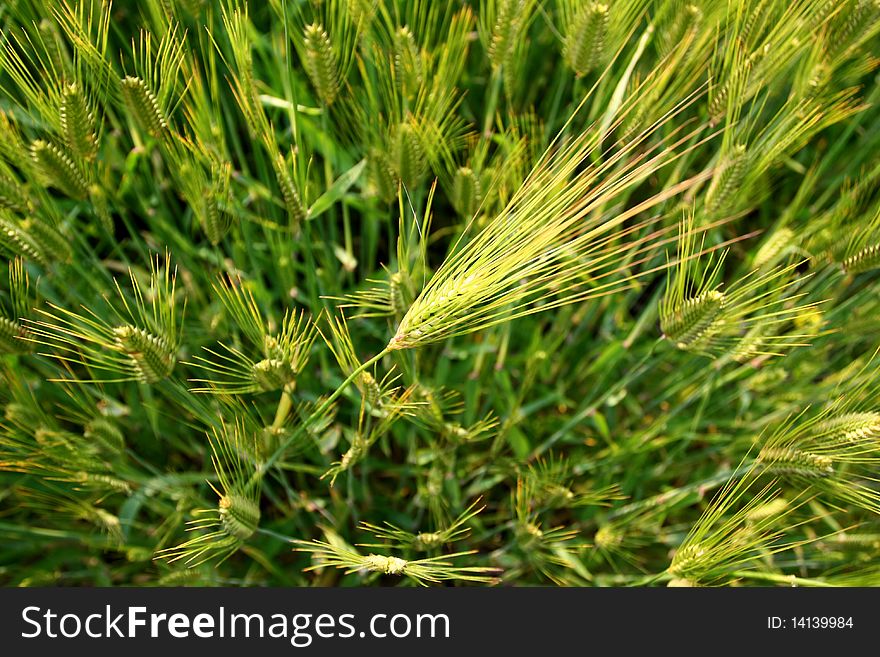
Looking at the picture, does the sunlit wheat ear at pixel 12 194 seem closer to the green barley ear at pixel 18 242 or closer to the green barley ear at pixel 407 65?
the green barley ear at pixel 18 242

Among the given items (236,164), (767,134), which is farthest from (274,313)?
(767,134)

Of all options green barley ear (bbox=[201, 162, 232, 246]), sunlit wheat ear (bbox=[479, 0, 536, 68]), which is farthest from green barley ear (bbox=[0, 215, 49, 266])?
sunlit wheat ear (bbox=[479, 0, 536, 68])

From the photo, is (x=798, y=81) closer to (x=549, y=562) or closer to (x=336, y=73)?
(x=336, y=73)

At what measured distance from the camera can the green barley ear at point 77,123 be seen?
86cm

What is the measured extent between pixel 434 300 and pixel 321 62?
407 mm

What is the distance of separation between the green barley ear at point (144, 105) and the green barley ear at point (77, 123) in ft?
0.17

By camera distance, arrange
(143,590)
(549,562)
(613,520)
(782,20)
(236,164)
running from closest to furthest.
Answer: (782,20)
(143,590)
(549,562)
(613,520)
(236,164)

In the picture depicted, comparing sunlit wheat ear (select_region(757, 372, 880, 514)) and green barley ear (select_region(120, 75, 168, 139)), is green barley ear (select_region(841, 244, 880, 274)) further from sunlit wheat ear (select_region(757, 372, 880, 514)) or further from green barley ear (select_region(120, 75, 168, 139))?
green barley ear (select_region(120, 75, 168, 139))

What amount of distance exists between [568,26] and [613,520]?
88 cm

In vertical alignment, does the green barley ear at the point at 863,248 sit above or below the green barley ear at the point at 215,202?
below

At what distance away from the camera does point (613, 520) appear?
52.0 inches

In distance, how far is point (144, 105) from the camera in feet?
2.94

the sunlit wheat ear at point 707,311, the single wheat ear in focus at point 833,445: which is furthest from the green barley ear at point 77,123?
the single wheat ear in focus at point 833,445

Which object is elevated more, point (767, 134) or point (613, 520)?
point (767, 134)
